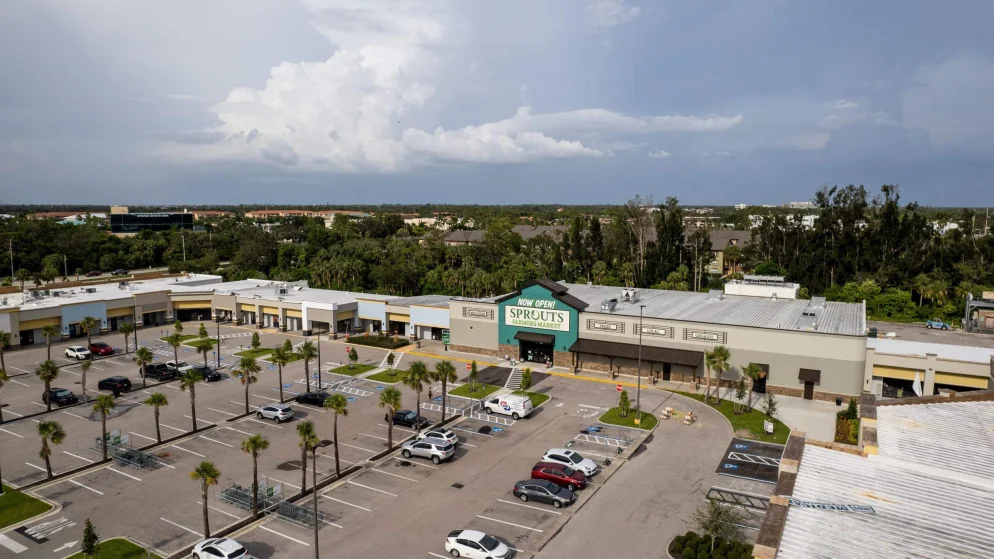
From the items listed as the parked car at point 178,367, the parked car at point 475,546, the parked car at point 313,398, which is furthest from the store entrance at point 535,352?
the parked car at point 475,546

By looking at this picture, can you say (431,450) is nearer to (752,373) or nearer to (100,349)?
(752,373)

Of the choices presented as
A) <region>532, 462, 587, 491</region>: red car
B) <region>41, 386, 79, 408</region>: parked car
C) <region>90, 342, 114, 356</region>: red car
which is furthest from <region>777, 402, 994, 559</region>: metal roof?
<region>90, 342, 114, 356</region>: red car

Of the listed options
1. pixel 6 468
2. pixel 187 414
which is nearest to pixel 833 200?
pixel 187 414

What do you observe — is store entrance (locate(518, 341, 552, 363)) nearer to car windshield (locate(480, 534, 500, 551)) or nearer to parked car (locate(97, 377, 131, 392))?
car windshield (locate(480, 534, 500, 551))

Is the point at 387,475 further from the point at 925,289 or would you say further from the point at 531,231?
the point at 531,231

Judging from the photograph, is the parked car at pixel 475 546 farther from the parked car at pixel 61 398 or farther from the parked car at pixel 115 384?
the parked car at pixel 115 384

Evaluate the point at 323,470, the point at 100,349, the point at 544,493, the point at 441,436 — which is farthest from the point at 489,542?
the point at 100,349
